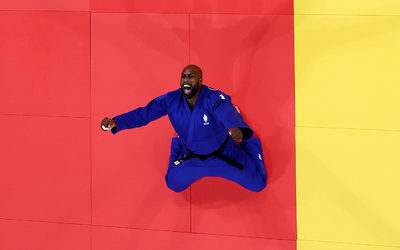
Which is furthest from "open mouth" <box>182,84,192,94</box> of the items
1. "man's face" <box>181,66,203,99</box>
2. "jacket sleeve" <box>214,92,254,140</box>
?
"jacket sleeve" <box>214,92,254,140</box>

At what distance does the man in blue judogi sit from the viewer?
2.53 metres

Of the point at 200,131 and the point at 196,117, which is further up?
the point at 196,117

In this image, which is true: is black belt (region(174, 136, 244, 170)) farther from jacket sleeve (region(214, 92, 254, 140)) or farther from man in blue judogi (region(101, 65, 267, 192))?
jacket sleeve (region(214, 92, 254, 140))

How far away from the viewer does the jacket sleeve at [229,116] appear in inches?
88.1

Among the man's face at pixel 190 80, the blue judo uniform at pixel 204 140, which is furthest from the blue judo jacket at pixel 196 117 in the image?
the man's face at pixel 190 80

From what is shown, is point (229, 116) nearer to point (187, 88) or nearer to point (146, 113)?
point (187, 88)

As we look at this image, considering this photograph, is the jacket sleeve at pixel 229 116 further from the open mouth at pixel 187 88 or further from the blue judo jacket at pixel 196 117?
the open mouth at pixel 187 88

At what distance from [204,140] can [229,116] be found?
47 centimetres

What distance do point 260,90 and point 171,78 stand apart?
107 cm

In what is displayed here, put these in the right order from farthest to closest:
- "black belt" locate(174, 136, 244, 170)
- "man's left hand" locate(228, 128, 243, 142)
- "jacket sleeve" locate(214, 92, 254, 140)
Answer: "black belt" locate(174, 136, 244, 170), "jacket sleeve" locate(214, 92, 254, 140), "man's left hand" locate(228, 128, 243, 142)

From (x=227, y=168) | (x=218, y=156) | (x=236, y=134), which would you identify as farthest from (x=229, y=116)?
(x=227, y=168)

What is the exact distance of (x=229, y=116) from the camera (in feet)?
7.75
